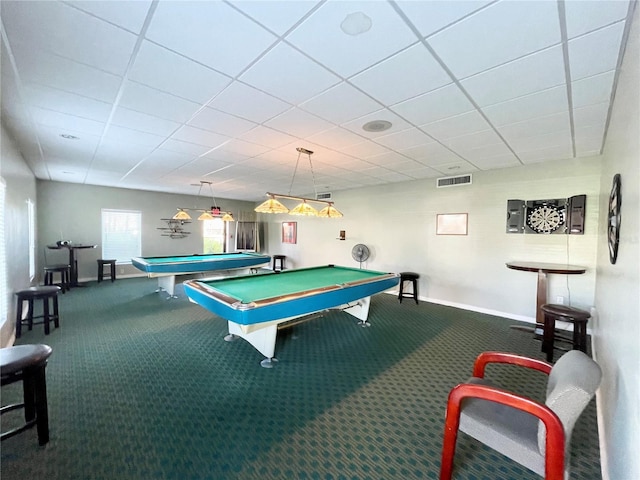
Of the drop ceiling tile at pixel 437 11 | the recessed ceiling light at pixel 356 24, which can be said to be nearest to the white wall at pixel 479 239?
the drop ceiling tile at pixel 437 11

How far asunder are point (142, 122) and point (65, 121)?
2.66 ft

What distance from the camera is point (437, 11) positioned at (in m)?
1.38

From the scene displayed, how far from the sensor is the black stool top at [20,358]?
63.4 inches

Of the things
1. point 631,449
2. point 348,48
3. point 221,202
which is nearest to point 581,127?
point 348,48

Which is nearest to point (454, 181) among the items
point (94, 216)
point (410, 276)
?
point (410, 276)

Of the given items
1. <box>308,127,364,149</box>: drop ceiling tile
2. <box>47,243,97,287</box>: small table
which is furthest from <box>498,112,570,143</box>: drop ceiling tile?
<box>47,243,97,287</box>: small table

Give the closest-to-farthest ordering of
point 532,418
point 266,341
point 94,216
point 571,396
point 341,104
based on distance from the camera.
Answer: point 571,396
point 532,418
point 341,104
point 266,341
point 94,216

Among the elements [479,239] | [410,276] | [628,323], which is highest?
[479,239]

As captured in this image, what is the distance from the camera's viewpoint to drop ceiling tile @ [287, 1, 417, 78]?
1372 mm

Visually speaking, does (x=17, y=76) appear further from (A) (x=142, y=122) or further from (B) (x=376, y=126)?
(B) (x=376, y=126)

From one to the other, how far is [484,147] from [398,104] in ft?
6.25

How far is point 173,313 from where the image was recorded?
15.0 feet

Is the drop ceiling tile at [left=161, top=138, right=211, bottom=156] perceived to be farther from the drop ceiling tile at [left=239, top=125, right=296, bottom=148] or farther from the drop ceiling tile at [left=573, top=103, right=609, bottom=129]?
the drop ceiling tile at [left=573, top=103, right=609, bottom=129]

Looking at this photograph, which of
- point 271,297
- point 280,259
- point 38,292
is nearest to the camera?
point 271,297
